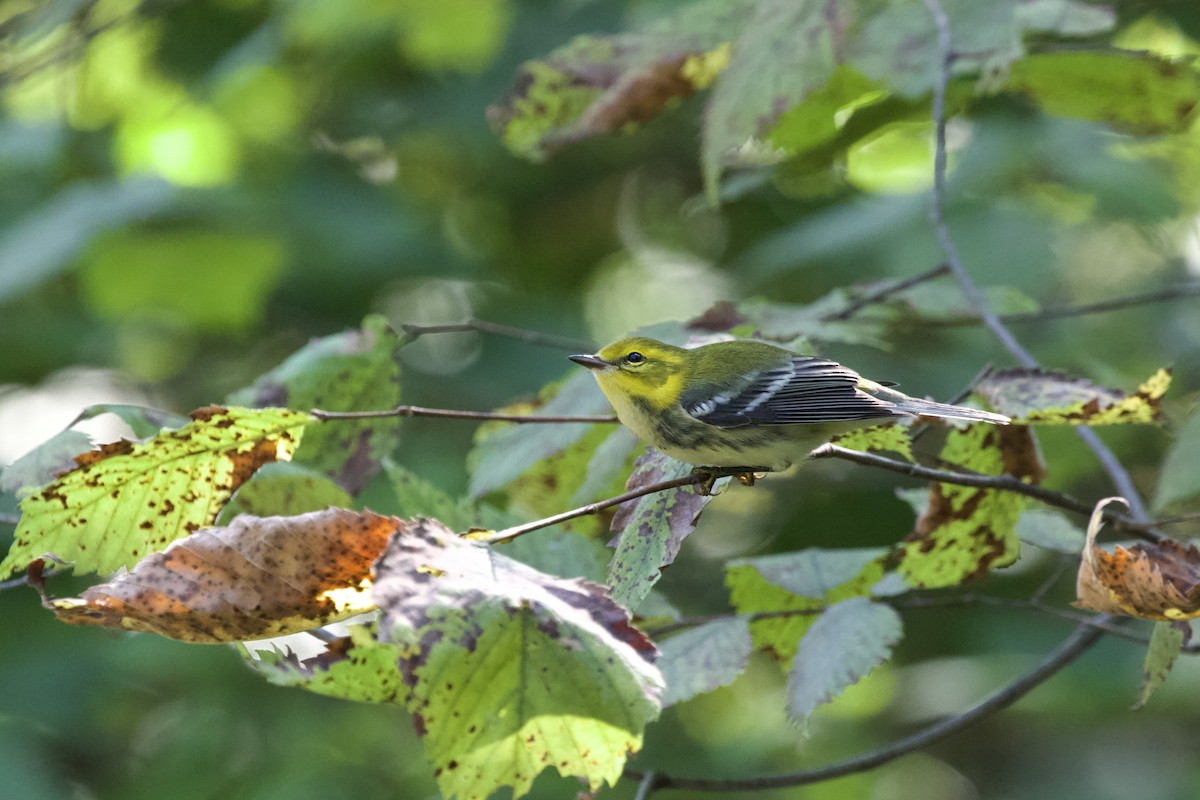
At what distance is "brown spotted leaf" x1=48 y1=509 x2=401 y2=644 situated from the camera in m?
0.89

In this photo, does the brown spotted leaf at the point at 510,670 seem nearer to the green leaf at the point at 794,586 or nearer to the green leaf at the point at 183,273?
the green leaf at the point at 794,586

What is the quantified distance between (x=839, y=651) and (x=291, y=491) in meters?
0.68

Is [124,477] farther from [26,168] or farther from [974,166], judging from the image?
[26,168]

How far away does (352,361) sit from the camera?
161 centimetres

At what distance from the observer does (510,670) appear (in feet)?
2.82

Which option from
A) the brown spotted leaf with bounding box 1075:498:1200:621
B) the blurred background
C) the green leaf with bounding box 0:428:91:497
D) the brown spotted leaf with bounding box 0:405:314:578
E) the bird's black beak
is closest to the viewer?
the brown spotted leaf with bounding box 1075:498:1200:621

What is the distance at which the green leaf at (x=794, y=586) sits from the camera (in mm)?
1554

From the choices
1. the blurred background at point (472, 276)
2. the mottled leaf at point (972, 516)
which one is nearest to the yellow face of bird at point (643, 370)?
the mottled leaf at point (972, 516)

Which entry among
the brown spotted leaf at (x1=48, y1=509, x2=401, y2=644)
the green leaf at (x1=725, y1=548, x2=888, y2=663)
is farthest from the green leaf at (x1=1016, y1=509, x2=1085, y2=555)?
the brown spotted leaf at (x1=48, y1=509, x2=401, y2=644)

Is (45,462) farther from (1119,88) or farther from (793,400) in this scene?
(1119,88)

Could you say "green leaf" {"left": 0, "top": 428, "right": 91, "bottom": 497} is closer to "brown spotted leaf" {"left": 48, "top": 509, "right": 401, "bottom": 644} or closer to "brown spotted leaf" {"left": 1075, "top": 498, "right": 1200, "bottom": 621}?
"brown spotted leaf" {"left": 48, "top": 509, "right": 401, "bottom": 644}

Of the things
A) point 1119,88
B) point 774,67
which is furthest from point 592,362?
point 1119,88

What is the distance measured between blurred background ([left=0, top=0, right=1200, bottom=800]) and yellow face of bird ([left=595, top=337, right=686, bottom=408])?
58.0 inches

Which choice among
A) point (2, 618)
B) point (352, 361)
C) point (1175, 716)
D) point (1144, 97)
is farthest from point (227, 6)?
point (1175, 716)
